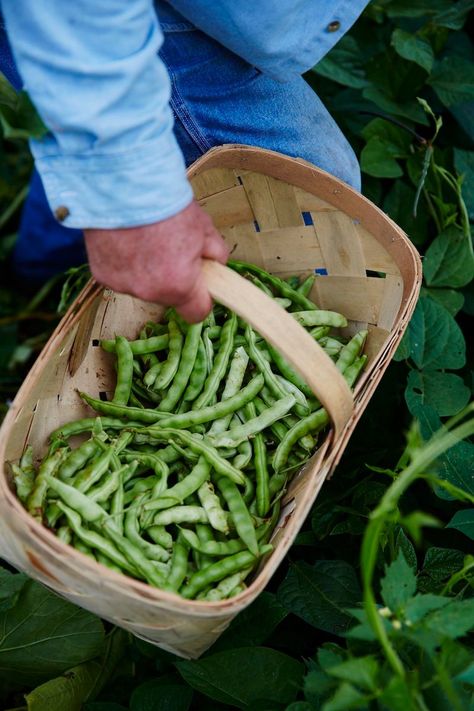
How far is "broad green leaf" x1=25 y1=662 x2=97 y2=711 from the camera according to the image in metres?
1.37

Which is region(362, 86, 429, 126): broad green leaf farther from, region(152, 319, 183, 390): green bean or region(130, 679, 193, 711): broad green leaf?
region(130, 679, 193, 711): broad green leaf

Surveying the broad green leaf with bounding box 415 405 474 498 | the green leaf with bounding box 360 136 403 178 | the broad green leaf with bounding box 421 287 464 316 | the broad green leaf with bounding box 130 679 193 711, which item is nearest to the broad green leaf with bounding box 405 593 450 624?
the broad green leaf with bounding box 415 405 474 498

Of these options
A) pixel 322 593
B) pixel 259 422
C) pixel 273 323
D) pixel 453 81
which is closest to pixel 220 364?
pixel 259 422

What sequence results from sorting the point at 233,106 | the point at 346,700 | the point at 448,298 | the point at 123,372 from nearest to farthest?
the point at 346,700
the point at 123,372
the point at 233,106
the point at 448,298

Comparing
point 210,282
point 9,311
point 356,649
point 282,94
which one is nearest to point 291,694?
point 356,649

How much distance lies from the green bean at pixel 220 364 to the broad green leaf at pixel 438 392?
37 centimetres

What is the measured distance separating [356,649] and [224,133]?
1039 mm

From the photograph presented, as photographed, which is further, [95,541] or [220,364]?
[220,364]

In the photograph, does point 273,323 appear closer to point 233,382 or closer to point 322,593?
point 233,382

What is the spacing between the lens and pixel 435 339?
5.47ft

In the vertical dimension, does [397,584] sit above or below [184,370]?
above

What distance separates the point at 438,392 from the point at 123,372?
25.7 inches

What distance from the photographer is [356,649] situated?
1140 millimetres

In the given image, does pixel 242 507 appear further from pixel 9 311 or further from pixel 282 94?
pixel 9 311
